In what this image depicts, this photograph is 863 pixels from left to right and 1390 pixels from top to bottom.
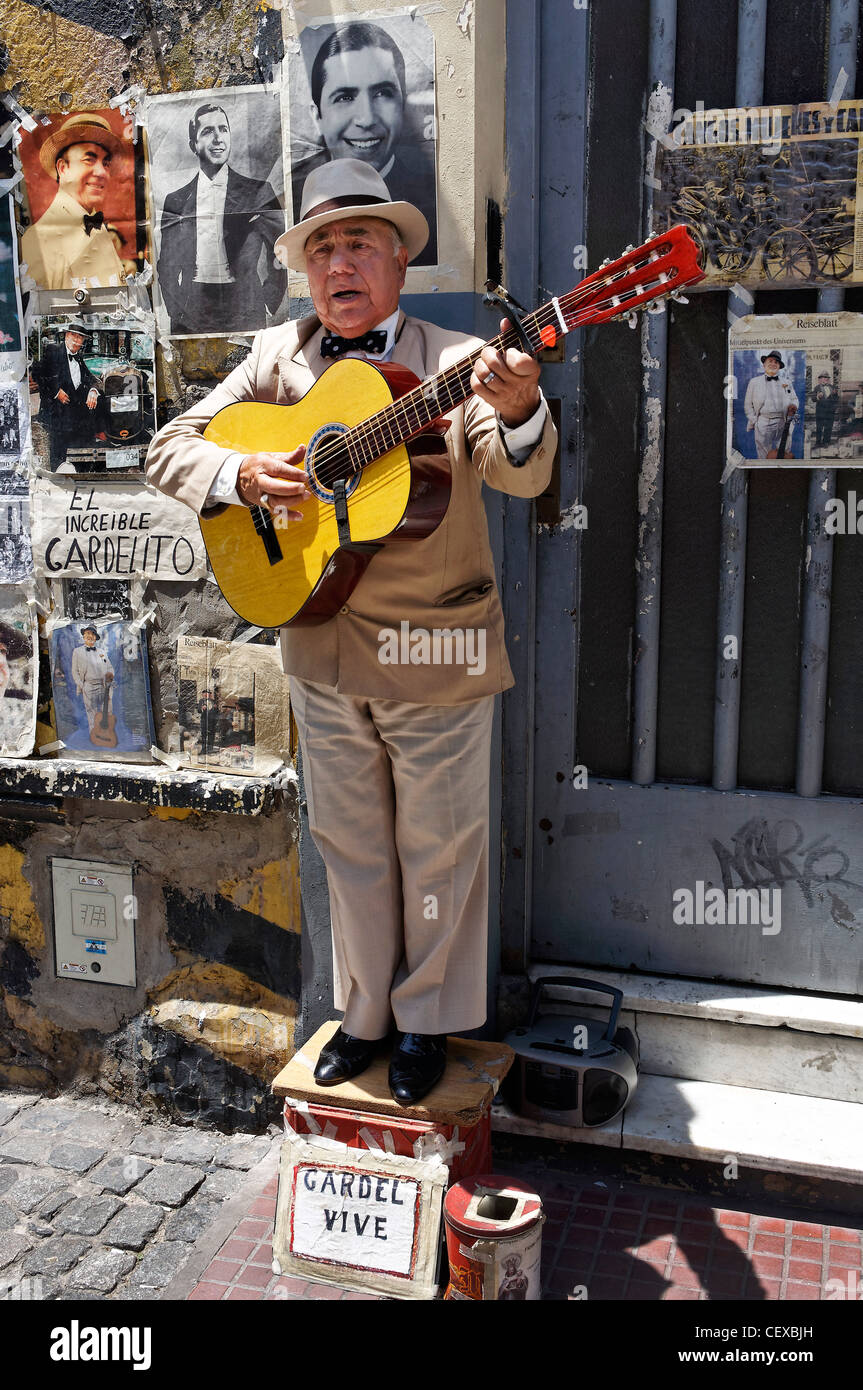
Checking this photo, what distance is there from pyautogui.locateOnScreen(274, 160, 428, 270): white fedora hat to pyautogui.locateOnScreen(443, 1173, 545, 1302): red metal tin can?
7.06ft

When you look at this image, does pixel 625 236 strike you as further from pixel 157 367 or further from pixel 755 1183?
pixel 755 1183

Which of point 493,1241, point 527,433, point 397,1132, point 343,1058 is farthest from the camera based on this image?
point 343,1058

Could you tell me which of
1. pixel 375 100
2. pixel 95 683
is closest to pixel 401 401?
pixel 375 100

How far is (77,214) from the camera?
10.9ft

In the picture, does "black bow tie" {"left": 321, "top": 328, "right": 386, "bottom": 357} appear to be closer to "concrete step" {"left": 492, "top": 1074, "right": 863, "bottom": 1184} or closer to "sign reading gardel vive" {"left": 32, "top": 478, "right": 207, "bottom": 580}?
"sign reading gardel vive" {"left": 32, "top": 478, "right": 207, "bottom": 580}

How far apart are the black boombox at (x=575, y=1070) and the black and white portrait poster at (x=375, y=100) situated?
2.01m

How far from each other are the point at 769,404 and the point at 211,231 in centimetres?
155

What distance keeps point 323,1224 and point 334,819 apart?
0.94m

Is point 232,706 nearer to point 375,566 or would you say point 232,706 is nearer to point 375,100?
point 375,566

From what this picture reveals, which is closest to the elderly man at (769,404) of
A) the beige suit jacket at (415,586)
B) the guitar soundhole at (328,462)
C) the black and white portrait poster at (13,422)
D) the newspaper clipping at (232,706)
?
the beige suit jacket at (415,586)

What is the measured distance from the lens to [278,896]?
133 inches

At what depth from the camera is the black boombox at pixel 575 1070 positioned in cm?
302
